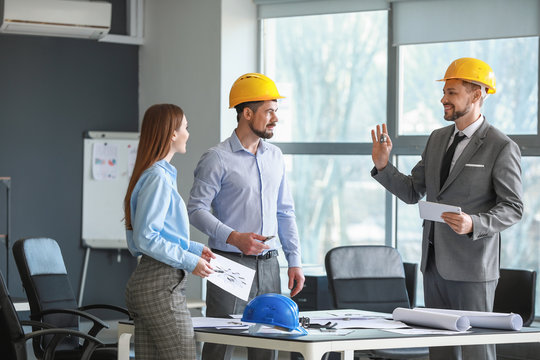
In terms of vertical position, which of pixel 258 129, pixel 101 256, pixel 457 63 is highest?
pixel 457 63

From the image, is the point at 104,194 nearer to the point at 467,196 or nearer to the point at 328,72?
the point at 328,72

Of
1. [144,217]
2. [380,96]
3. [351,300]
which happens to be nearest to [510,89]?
[380,96]

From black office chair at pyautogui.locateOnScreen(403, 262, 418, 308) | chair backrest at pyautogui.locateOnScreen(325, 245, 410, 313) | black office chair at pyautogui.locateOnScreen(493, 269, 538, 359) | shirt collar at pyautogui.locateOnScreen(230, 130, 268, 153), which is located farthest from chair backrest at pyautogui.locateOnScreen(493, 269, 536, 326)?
shirt collar at pyautogui.locateOnScreen(230, 130, 268, 153)

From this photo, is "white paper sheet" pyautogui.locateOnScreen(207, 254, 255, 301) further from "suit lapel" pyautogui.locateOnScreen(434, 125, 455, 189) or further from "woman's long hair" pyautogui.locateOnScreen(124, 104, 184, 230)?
"suit lapel" pyautogui.locateOnScreen(434, 125, 455, 189)

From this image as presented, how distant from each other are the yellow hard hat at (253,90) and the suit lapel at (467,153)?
872 millimetres

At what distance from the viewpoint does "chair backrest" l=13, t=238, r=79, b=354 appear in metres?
4.36

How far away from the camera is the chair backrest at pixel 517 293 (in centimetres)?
499

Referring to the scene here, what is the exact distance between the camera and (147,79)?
7414mm

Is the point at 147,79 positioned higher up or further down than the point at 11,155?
higher up

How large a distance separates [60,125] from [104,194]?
692 mm

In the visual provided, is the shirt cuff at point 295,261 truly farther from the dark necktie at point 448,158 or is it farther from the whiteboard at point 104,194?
the whiteboard at point 104,194

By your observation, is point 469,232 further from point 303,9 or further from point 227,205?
point 303,9

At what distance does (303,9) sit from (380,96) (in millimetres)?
964

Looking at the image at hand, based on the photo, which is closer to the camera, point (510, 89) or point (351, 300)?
point (351, 300)
